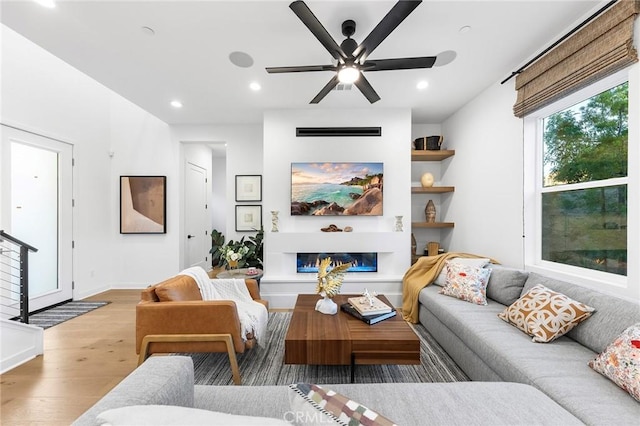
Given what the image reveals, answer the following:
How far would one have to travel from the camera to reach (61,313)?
3363 millimetres

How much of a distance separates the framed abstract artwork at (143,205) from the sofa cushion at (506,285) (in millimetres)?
4785

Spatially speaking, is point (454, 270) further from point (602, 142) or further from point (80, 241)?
point (80, 241)

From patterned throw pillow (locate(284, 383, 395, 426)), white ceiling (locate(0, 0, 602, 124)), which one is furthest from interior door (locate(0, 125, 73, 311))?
patterned throw pillow (locate(284, 383, 395, 426))

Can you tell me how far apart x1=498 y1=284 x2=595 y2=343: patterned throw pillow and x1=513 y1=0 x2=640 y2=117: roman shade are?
1.65m

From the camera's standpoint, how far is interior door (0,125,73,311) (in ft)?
10.3

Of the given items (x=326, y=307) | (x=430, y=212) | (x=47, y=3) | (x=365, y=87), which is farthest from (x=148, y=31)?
(x=430, y=212)

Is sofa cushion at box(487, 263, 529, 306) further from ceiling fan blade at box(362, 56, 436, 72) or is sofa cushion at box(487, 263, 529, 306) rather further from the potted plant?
the potted plant

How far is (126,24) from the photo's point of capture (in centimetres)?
210

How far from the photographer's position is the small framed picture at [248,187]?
4.56m

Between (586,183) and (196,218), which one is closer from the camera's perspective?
(586,183)

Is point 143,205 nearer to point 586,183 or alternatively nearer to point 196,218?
point 196,218

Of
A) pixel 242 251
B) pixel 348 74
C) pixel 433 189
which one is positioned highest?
pixel 348 74

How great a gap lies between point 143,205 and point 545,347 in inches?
212

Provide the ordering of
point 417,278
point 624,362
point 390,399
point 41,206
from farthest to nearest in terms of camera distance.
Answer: point 41,206 → point 417,278 → point 624,362 → point 390,399
